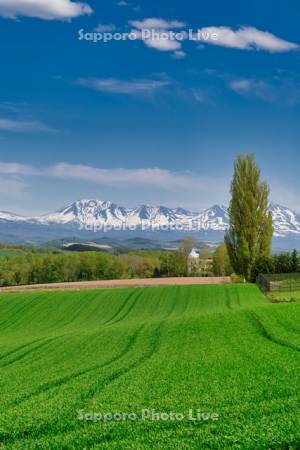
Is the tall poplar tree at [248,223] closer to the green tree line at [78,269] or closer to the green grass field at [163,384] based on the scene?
the green grass field at [163,384]

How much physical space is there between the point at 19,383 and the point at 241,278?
51.6 m

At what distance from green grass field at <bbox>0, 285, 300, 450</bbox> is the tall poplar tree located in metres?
32.2

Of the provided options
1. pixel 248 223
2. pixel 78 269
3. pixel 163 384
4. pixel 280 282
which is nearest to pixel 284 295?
pixel 280 282

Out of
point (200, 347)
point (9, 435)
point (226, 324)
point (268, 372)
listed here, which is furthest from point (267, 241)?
point (9, 435)

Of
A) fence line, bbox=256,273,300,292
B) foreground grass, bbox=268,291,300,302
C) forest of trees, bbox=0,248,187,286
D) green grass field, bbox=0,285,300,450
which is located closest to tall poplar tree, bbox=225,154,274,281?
fence line, bbox=256,273,300,292

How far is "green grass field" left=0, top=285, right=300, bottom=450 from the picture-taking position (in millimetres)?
9695

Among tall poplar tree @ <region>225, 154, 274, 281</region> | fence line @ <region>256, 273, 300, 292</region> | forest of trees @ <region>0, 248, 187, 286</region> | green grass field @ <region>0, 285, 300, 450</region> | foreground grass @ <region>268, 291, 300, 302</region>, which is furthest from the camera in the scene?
forest of trees @ <region>0, 248, 187, 286</region>

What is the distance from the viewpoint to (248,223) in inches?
2564

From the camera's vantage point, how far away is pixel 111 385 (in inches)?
591

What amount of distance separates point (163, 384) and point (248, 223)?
172 ft

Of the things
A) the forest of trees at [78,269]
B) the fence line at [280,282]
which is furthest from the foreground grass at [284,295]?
the forest of trees at [78,269]

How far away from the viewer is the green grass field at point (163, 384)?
382 inches

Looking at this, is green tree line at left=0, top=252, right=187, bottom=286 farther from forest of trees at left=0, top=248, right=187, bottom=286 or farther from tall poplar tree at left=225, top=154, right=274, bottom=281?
tall poplar tree at left=225, top=154, right=274, bottom=281

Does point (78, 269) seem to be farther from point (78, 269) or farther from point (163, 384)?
point (163, 384)
